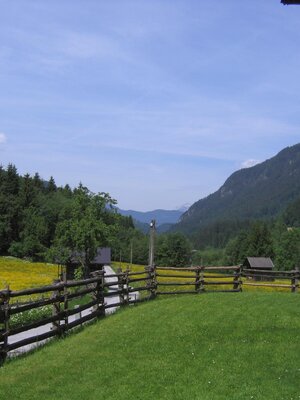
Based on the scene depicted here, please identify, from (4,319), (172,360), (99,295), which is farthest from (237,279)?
(4,319)

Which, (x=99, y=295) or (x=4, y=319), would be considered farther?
(x=99, y=295)

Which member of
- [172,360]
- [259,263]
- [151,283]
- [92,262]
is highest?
[151,283]

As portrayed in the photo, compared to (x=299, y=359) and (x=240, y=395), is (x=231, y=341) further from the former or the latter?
(x=240, y=395)

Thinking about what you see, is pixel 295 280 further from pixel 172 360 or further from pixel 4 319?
pixel 4 319

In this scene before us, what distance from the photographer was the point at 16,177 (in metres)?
121

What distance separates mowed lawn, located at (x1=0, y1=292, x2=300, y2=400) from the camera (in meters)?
9.98

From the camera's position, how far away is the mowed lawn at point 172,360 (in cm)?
998

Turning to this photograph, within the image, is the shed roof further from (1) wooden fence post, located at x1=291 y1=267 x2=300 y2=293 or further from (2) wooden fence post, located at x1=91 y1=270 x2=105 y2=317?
(2) wooden fence post, located at x1=91 y1=270 x2=105 y2=317

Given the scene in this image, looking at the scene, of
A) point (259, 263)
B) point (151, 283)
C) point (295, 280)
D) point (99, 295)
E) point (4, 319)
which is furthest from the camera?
point (259, 263)

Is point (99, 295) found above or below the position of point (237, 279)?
above

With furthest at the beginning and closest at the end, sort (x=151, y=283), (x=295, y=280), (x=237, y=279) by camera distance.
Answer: (x=295, y=280), (x=237, y=279), (x=151, y=283)

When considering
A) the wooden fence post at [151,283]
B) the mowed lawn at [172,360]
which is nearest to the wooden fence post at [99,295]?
the mowed lawn at [172,360]

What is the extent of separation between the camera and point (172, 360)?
12031 mm

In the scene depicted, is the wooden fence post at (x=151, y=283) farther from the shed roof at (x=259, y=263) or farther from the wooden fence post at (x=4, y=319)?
the shed roof at (x=259, y=263)
